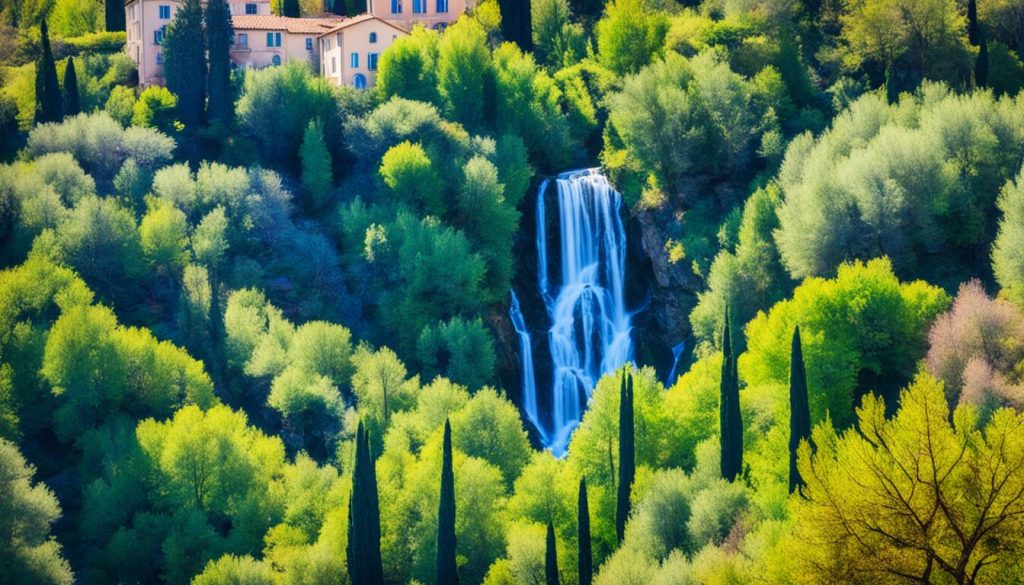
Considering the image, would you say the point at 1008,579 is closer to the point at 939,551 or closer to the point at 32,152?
the point at 939,551

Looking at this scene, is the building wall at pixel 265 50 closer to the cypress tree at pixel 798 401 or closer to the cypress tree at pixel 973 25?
the cypress tree at pixel 973 25

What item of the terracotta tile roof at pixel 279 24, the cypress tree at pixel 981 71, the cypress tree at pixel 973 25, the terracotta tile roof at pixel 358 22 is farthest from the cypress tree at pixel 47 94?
the cypress tree at pixel 973 25

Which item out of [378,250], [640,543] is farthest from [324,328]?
[640,543]

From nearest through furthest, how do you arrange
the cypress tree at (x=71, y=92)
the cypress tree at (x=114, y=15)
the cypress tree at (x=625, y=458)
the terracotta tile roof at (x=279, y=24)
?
the cypress tree at (x=625, y=458) → the cypress tree at (x=71, y=92) → the terracotta tile roof at (x=279, y=24) → the cypress tree at (x=114, y=15)

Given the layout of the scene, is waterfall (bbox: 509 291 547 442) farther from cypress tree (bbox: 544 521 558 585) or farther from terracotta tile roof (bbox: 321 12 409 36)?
cypress tree (bbox: 544 521 558 585)

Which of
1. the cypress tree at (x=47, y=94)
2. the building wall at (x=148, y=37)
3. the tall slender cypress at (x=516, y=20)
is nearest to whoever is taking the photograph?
the cypress tree at (x=47, y=94)

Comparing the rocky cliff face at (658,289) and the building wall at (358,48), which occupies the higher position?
the building wall at (358,48)

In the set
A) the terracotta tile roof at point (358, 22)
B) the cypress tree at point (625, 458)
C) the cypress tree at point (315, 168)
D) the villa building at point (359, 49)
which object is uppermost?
the terracotta tile roof at point (358, 22)
